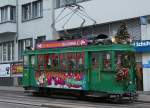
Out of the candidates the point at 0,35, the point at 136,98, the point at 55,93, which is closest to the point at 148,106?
the point at 136,98

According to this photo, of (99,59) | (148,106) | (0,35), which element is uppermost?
(0,35)

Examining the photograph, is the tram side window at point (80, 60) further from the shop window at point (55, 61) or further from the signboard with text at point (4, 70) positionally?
the signboard with text at point (4, 70)

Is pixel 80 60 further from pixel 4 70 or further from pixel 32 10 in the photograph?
pixel 4 70

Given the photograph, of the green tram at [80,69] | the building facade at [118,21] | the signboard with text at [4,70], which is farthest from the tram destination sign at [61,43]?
the signboard with text at [4,70]

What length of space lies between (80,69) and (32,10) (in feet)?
54.8

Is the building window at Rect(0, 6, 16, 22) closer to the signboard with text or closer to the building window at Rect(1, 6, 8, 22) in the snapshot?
the building window at Rect(1, 6, 8, 22)

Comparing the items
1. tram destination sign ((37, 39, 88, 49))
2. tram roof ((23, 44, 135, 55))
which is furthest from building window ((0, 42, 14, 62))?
tram roof ((23, 44, 135, 55))

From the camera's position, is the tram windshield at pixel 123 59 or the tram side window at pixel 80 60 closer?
the tram windshield at pixel 123 59

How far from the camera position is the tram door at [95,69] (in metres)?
23.1

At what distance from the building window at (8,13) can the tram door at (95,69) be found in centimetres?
1941

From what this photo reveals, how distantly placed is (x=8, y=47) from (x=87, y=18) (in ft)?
40.5

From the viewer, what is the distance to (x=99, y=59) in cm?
2303

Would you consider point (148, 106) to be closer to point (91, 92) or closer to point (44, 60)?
point (91, 92)

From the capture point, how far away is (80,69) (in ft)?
79.5
